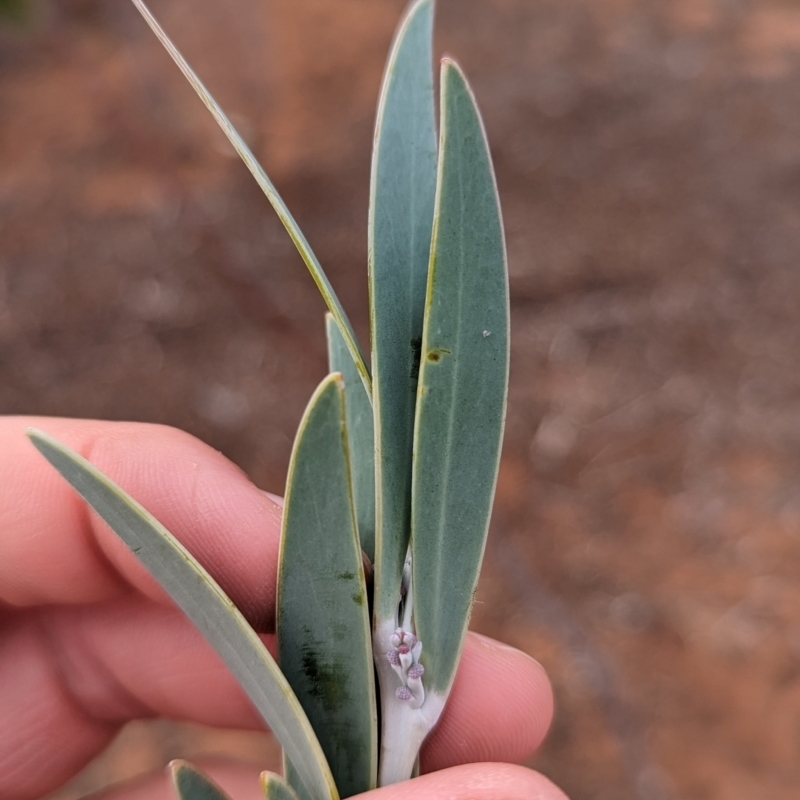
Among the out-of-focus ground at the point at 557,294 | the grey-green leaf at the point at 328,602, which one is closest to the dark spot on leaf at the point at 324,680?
the grey-green leaf at the point at 328,602

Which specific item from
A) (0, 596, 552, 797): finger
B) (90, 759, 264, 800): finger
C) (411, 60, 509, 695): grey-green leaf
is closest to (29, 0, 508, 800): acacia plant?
(411, 60, 509, 695): grey-green leaf

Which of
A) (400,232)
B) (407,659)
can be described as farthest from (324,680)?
(400,232)

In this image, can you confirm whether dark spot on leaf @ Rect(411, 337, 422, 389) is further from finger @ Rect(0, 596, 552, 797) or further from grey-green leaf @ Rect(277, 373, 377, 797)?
finger @ Rect(0, 596, 552, 797)

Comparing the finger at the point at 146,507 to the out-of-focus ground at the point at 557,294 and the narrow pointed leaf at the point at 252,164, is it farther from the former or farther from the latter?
the out-of-focus ground at the point at 557,294

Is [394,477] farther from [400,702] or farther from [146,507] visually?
[146,507]

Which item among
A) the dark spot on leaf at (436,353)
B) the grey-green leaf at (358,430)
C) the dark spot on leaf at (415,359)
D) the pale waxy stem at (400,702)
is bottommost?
the pale waxy stem at (400,702)

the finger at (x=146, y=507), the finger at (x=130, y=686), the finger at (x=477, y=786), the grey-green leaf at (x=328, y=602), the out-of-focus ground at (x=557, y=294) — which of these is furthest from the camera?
the out-of-focus ground at (x=557, y=294)
